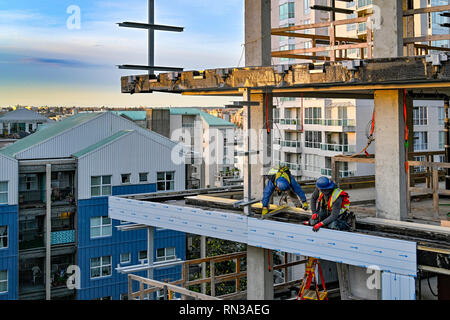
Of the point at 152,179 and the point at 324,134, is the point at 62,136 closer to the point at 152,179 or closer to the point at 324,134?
the point at 152,179

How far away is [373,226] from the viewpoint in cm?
1112

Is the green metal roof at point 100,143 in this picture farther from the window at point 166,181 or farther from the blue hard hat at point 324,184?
the blue hard hat at point 324,184

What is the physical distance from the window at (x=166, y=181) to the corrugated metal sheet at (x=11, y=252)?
11770 millimetres

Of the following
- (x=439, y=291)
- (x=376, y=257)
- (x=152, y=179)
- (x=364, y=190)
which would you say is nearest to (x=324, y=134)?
(x=152, y=179)

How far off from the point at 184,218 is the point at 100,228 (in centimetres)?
2874

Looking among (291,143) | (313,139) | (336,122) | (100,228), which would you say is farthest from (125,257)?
(291,143)

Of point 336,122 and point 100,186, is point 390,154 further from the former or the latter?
point 336,122

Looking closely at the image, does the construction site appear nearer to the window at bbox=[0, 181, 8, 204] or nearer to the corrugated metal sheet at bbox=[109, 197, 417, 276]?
the corrugated metal sheet at bbox=[109, 197, 417, 276]

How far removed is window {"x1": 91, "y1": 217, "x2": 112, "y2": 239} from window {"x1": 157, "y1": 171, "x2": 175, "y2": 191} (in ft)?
19.0

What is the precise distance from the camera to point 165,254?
137 ft

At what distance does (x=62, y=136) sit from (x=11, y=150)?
4525 millimetres

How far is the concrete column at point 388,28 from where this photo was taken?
1105cm

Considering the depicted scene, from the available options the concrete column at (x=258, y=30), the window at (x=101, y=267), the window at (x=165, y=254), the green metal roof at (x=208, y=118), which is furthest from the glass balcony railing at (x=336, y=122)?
the concrete column at (x=258, y=30)

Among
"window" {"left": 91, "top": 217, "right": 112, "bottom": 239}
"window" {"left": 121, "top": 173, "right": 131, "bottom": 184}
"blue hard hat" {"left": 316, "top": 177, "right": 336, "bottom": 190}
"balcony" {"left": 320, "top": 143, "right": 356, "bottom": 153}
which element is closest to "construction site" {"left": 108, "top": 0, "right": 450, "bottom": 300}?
"blue hard hat" {"left": 316, "top": 177, "right": 336, "bottom": 190}
